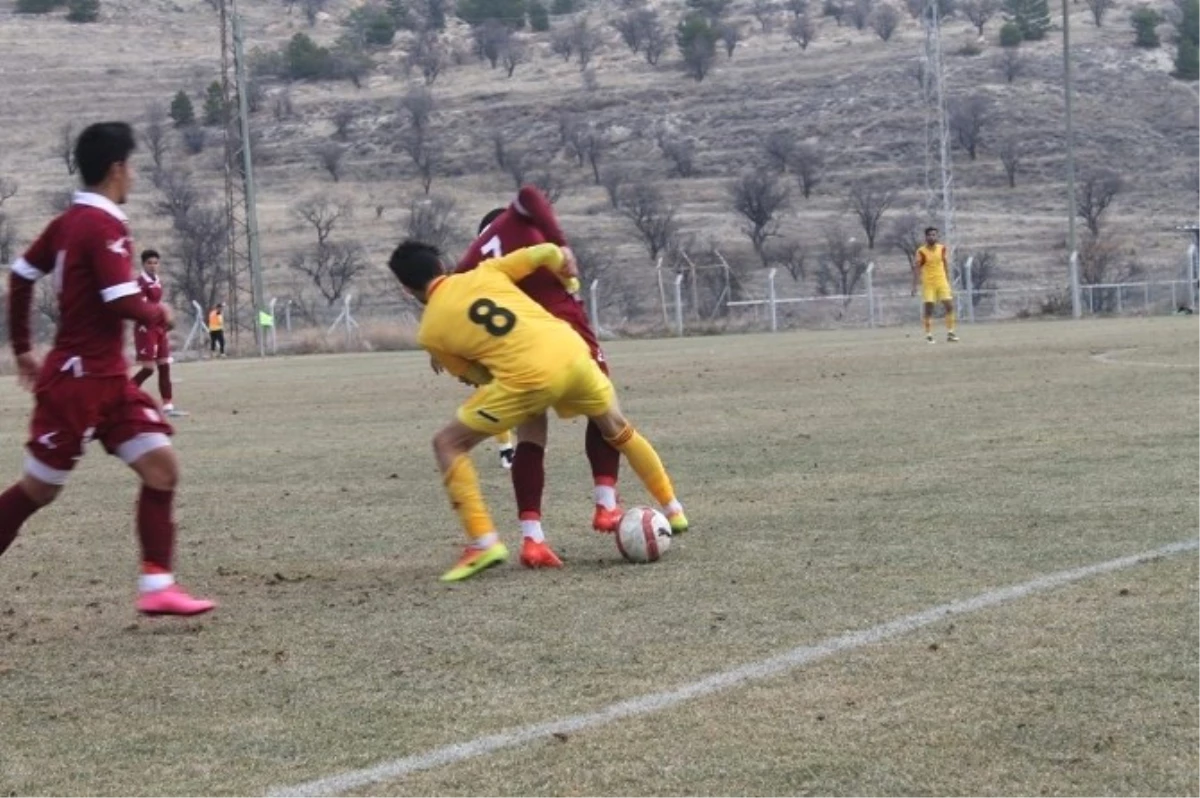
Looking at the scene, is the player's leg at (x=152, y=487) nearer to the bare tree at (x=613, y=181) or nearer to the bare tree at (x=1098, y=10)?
the bare tree at (x=613, y=181)

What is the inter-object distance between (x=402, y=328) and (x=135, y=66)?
76814mm

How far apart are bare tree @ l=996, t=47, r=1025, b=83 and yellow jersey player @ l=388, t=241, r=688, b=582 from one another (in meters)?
91.5

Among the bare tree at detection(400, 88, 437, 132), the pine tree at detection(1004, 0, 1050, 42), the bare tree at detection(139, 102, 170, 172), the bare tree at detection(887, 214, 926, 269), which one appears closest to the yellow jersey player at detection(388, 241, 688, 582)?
the bare tree at detection(887, 214, 926, 269)

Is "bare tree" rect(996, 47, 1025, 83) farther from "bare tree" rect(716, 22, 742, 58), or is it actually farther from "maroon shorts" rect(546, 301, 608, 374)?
"maroon shorts" rect(546, 301, 608, 374)

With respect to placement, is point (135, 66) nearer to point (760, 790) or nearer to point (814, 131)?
point (814, 131)

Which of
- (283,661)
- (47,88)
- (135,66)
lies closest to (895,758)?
(283,661)

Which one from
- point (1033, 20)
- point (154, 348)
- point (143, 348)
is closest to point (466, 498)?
point (154, 348)

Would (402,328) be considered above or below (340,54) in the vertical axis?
below

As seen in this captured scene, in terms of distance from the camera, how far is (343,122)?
100m

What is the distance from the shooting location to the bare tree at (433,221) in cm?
7281

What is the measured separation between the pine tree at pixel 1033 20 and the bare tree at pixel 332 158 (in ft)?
130

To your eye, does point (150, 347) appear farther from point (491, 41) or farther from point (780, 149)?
point (491, 41)

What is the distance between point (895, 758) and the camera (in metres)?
4.24

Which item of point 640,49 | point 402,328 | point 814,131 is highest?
point 640,49
